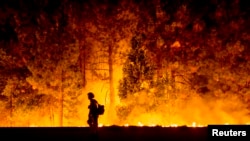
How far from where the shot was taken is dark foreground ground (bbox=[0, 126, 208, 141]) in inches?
482

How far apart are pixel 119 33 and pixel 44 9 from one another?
115 inches

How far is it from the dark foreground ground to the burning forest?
16.1ft

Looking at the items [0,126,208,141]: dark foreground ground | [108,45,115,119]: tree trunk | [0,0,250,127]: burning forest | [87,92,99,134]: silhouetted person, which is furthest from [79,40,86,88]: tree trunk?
[87,92,99,134]: silhouetted person

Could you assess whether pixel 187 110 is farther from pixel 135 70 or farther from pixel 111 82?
pixel 111 82

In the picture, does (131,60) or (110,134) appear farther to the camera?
(131,60)

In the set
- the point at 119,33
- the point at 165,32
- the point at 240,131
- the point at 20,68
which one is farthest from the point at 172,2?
the point at 240,131

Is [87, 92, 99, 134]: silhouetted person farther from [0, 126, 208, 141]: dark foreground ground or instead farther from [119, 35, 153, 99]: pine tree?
[119, 35, 153, 99]: pine tree

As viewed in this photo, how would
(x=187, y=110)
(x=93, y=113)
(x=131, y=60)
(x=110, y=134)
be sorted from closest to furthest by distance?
(x=93, y=113) < (x=110, y=134) < (x=131, y=60) < (x=187, y=110)

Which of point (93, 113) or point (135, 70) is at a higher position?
point (135, 70)

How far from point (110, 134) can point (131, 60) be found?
581cm

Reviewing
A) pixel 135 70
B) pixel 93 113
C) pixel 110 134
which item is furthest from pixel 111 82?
pixel 93 113

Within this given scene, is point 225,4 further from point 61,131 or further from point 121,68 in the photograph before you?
point 61,131

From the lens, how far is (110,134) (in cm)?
1293

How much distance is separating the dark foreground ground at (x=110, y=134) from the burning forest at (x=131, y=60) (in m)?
4.91
